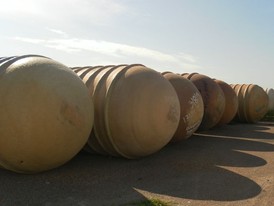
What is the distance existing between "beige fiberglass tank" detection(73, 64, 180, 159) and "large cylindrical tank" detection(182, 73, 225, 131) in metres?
3.52

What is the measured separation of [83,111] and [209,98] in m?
5.41

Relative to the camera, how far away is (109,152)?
23.3 ft

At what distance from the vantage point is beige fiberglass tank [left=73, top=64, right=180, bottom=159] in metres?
6.56

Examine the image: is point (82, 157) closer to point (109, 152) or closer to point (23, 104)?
point (109, 152)

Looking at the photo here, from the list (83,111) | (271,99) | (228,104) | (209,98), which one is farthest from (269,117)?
(83,111)

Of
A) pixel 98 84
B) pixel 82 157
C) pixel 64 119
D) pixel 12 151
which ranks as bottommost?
pixel 82 157

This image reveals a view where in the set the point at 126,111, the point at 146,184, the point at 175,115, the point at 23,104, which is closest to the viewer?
the point at 23,104

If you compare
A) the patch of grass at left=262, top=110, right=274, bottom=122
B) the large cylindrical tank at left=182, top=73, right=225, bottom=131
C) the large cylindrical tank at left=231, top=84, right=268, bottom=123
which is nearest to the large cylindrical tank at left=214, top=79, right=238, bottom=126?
the large cylindrical tank at left=182, top=73, right=225, bottom=131

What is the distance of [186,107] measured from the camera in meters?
8.34

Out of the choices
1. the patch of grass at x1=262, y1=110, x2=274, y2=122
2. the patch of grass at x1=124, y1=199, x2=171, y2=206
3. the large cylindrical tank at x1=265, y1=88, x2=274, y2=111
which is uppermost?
the large cylindrical tank at x1=265, y1=88, x2=274, y2=111

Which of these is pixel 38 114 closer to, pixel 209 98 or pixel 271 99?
pixel 209 98

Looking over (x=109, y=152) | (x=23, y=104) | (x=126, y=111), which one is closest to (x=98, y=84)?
(x=126, y=111)

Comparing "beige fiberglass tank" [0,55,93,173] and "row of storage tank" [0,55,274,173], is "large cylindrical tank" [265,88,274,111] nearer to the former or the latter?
"row of storage tank" [0,55,274,173]

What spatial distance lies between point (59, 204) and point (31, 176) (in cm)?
128
